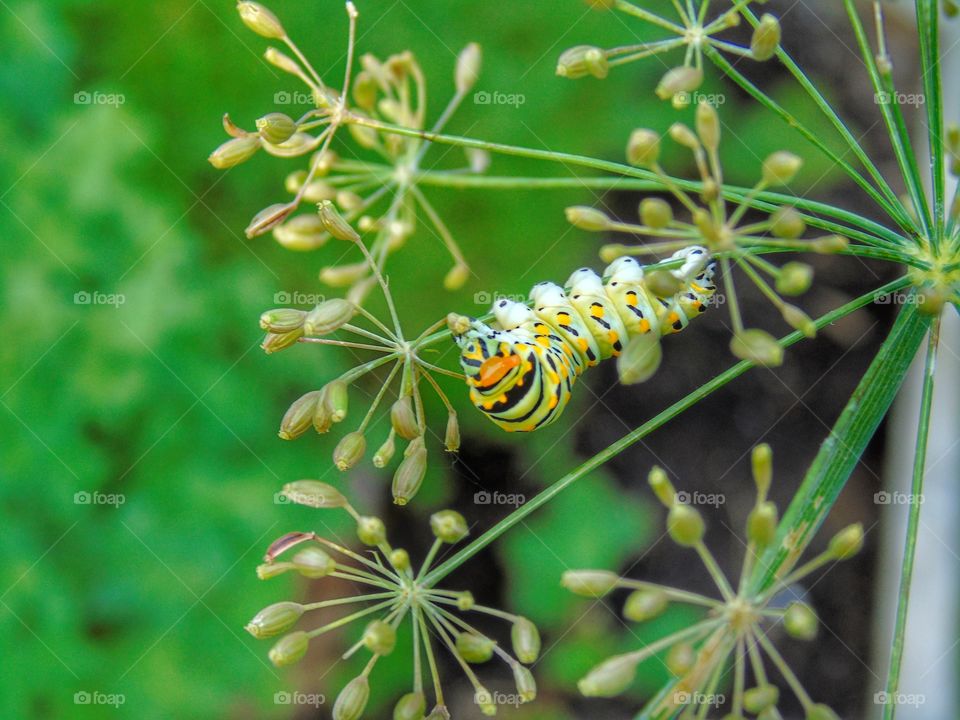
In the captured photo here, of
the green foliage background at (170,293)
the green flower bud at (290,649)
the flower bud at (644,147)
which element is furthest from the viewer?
the green foliage background at (170,293)

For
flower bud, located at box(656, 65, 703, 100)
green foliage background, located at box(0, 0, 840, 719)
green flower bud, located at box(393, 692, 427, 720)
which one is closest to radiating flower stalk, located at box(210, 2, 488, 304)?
flower bud, located at box(656, 65, 703, 100)

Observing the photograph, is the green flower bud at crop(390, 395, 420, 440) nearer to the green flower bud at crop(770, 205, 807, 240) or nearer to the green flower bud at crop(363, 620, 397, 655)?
the green flower bud at crop(363, 620, 397, 655)

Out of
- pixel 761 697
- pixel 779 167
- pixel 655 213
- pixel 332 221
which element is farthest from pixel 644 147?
pixel 761 697

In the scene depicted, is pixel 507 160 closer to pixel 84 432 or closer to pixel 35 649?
pixel 84 432

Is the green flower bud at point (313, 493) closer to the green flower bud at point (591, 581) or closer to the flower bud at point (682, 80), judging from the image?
the green flower bud at point (591, 581)

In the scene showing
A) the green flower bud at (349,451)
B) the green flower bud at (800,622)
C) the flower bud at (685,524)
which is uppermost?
the green flower bud at (349,451)

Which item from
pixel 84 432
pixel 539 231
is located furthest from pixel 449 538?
pixel 84 432

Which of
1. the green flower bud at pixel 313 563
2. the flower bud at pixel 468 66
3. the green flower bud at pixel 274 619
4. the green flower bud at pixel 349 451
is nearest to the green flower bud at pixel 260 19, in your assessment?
the flower bud at pixel 468 66

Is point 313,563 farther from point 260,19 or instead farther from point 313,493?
point 260,19
